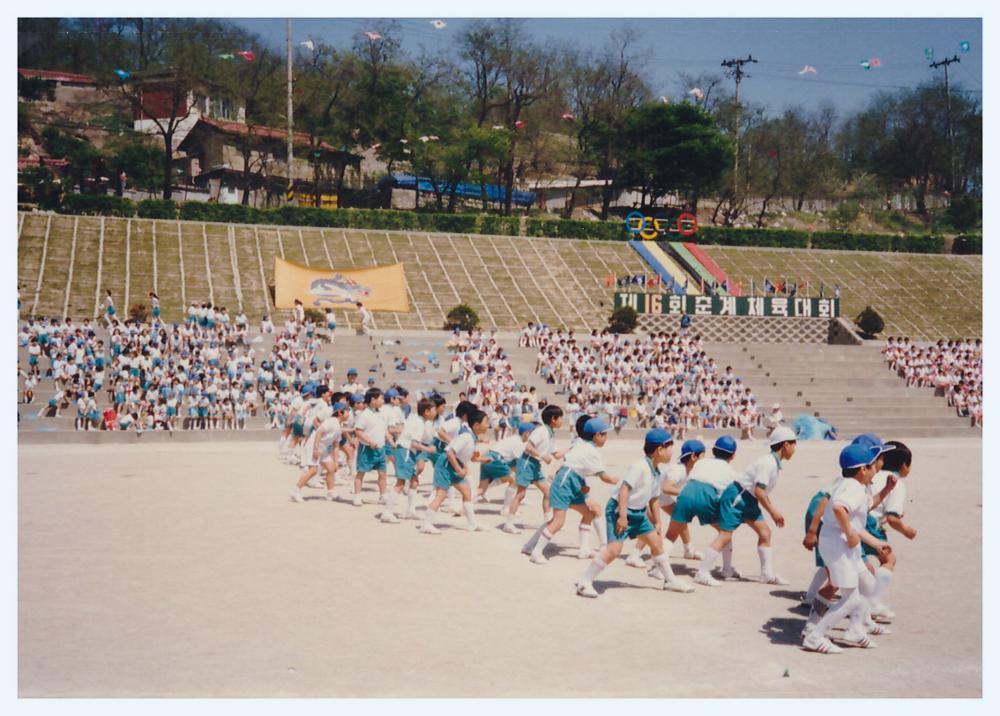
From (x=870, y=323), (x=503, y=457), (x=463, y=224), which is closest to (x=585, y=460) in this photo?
(x=503, y=457)

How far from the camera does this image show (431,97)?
57938 mm

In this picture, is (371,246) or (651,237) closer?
(371,246)

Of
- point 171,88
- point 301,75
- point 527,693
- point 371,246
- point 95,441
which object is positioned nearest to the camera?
point 527,693

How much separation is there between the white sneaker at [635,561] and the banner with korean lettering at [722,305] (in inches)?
1072

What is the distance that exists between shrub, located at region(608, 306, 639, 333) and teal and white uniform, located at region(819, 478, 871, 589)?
94.2ft

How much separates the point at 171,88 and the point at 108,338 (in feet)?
79.8

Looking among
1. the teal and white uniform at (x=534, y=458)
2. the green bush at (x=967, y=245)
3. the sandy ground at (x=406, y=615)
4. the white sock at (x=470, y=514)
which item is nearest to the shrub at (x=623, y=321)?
the green bush at (x=967, y=245)

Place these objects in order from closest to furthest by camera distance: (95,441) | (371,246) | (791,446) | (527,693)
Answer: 1. (527,693)
2. (791,446)
3. (95,441)
4. (371,246)

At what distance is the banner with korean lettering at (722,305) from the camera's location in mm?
37406

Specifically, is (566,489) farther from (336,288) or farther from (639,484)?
(336,288)

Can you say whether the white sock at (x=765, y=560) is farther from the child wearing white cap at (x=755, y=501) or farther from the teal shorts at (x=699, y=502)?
the teal shorts at (x=699, y=502)

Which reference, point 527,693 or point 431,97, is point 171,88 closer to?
point 431,97

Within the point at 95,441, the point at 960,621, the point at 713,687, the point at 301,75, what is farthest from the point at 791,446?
the point at 301,75

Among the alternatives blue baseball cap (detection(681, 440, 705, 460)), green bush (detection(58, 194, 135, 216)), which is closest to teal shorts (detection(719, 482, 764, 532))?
blue baseball cap (detection(681, 440, 705, 460))
